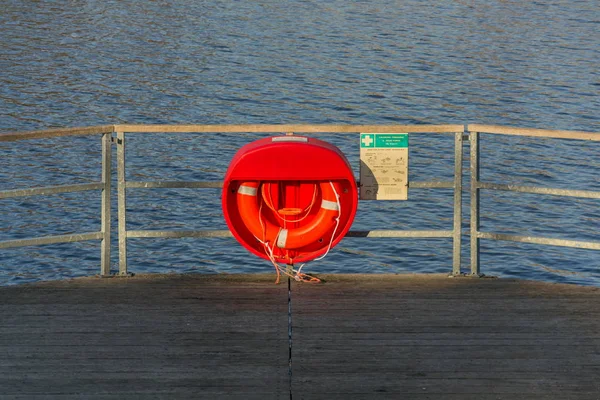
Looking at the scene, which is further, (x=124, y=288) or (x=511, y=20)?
(x=511, y=20)

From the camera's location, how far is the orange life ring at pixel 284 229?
699 cm

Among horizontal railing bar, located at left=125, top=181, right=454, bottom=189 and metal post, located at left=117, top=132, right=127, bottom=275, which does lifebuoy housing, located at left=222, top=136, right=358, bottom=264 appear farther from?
metal post, located at left=117, top=132, right=127, bottom=275

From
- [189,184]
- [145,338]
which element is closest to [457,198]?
[189,184]

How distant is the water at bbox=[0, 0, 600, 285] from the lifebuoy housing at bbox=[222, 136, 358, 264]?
710cm

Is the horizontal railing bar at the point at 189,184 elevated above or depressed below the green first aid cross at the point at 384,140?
below

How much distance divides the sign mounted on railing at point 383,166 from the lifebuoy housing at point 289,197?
0.60 feet

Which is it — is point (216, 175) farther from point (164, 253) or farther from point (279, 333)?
point (279, 333)

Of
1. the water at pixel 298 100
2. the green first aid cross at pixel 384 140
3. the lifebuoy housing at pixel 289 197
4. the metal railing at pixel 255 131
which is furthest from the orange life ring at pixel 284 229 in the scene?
the water at pixel 298 100

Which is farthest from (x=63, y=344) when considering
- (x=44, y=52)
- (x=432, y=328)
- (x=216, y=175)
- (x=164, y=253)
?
(x=44, y=52)

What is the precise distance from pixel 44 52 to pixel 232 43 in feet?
16.4

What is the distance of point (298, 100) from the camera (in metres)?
23.4

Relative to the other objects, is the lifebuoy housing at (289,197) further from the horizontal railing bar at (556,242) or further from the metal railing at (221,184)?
the horizontal railing bar at (556,242)

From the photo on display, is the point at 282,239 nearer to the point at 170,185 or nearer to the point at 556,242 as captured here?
the point at 170,185

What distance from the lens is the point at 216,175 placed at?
17.9 m
